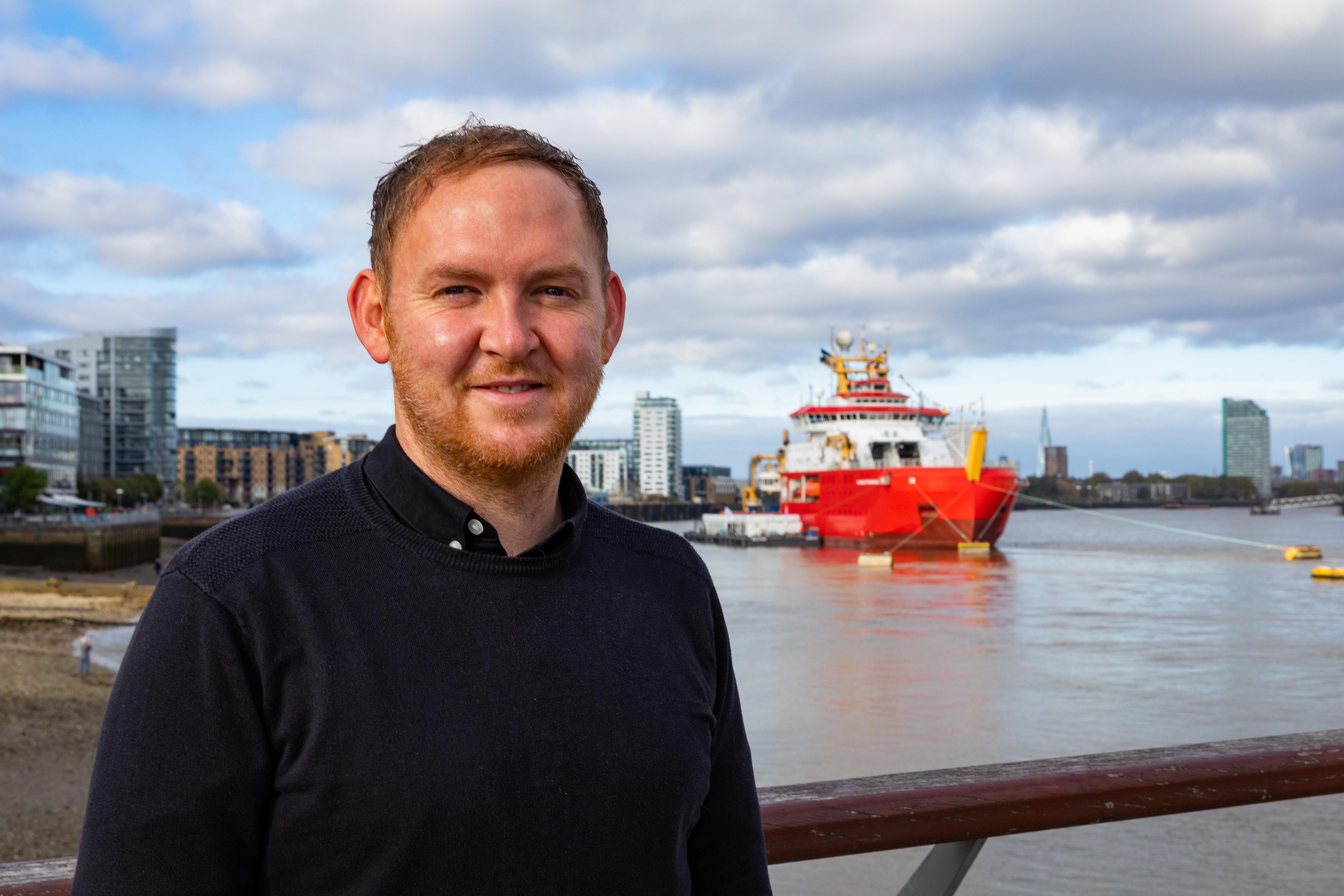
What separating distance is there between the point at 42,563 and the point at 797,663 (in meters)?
32.0

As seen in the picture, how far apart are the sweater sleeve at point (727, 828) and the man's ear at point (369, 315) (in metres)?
0.51

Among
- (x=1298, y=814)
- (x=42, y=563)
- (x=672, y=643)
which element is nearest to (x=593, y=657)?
(x=672, y=643)

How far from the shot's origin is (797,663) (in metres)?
18.5

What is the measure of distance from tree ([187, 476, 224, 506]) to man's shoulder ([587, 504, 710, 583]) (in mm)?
90071

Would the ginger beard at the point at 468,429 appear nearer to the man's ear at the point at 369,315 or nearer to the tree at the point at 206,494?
the man's ear at the point at 369,315

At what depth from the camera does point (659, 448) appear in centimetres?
17438

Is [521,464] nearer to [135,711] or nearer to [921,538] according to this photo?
[135,711]

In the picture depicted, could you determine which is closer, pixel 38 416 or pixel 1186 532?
pixel 38 416

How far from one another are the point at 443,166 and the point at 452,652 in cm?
52

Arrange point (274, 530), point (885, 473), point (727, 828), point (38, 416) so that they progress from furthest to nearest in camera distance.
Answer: point (38, 416)
point (885, 473)
point (727, 828)
point (274, 530)

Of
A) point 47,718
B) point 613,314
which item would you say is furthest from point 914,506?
point 613,314

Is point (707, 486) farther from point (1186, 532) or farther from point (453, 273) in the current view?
point (453, 273)

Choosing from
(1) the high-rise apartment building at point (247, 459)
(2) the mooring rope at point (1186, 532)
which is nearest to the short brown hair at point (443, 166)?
(2) the mooring rope at point (1186, 532)

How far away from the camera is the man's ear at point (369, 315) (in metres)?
1.29
